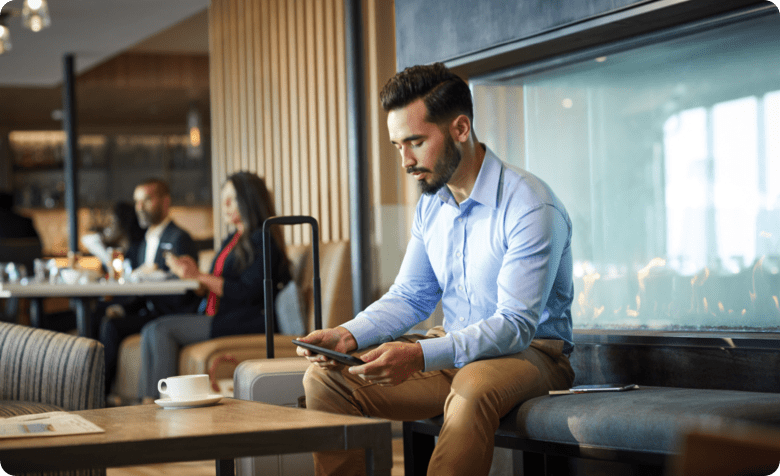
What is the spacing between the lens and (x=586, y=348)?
253 cm

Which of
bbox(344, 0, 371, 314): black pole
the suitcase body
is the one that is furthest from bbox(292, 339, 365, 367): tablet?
bbox(344, 0, 371, 314): black pole

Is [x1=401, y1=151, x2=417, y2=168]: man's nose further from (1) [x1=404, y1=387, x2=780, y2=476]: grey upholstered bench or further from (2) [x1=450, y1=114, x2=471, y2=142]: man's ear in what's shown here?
(1) [x1=404, y1=387, x2=780, y2=476]: grey upholstered bench

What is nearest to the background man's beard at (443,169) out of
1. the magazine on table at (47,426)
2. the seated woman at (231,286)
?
the magazine on table at (47,426)

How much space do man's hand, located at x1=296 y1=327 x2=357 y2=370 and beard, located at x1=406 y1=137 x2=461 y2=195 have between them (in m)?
0.44

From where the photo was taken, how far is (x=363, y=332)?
6.96 ft

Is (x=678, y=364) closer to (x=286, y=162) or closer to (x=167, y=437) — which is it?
(x=167, y=437)

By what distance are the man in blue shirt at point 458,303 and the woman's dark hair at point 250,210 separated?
5.61 ft

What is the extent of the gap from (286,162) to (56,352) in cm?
233

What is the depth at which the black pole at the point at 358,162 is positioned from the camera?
142 inches

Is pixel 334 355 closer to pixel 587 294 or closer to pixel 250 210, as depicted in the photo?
pixel 587 294

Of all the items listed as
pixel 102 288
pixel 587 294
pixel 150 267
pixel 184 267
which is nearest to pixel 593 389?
pixel 587 294

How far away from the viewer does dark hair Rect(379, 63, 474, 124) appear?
6.98ft

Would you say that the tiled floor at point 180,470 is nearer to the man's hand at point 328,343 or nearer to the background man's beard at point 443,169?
the man's hand at point 328,343

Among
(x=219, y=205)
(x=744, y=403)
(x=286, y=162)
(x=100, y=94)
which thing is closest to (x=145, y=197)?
(x=219, y=205)
